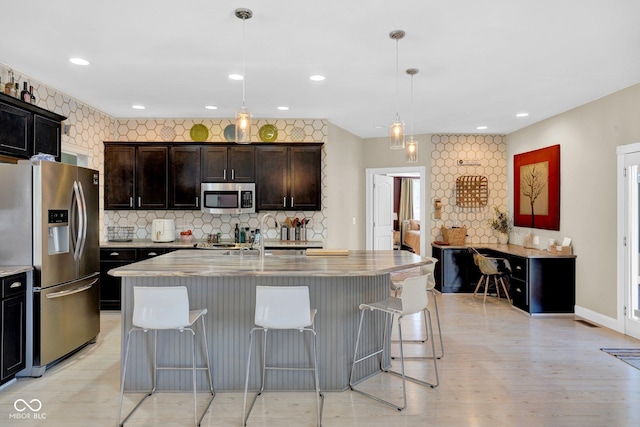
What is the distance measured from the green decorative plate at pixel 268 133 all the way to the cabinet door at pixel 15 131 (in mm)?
2827

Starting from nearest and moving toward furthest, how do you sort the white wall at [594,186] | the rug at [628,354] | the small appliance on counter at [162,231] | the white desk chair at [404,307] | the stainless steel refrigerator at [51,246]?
the white desk chair at [404,307], the stainless steel refrigerator at [51,246], the rug at [628,354], the white wall at [594,186], the small appliance on counter at [162,231]

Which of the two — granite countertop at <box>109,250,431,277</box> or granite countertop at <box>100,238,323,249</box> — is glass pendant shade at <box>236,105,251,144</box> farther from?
granite countertop at <box>100,238,323,249</box>

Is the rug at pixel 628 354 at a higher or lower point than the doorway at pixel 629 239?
lower

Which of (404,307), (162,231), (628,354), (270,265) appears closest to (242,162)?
(162,231)

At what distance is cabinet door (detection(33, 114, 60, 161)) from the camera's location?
3.84 m

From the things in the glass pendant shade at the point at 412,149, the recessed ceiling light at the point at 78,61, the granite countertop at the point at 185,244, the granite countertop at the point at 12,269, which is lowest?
the granite countertop at the point at 12,269

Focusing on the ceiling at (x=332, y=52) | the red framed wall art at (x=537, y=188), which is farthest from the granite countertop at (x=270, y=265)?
the red framed wall art at (x=537, y=188)

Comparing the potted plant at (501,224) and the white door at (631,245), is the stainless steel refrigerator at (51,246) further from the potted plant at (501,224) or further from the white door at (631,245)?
the potted plant at (501,224)

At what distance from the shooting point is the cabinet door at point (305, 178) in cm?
575

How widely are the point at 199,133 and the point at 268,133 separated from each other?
99 cm

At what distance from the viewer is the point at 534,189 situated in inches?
242

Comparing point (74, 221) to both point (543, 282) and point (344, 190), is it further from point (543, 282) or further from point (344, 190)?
point (543, 282)

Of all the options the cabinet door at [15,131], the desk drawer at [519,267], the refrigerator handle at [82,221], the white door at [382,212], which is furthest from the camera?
the white door at [382,212]

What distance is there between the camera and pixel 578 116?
5219mm
